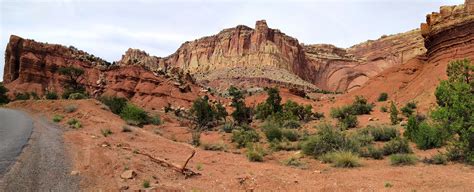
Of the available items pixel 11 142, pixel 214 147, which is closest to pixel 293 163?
pixel 214 147

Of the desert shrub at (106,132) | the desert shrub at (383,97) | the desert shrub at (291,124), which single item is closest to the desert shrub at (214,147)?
the desert shrub at (106,132)

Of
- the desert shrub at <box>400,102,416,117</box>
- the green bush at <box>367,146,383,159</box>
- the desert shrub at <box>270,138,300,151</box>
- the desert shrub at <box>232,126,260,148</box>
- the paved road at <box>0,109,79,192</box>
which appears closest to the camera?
the paved road at <box>0,109,79,192</box>

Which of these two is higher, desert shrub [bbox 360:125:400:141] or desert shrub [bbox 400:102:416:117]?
desert shrub [bbox 400:102:416:117]

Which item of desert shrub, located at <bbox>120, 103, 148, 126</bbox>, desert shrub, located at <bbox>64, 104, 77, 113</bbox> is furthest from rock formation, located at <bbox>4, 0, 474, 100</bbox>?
desert shrub, located at <bbox>64, 104, 77, 113</bbox>

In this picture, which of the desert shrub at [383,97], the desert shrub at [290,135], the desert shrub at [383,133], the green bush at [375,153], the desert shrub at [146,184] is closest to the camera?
the desert shrub at [146,184]

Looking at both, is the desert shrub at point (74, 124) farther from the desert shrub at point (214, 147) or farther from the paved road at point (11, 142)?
the desert shrub at point (214, 147)

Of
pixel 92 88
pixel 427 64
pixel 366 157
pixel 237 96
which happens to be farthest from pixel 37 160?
pixel 92 88

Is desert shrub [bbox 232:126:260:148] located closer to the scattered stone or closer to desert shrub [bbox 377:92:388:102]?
the scattered stone

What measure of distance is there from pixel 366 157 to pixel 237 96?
21.1 meters

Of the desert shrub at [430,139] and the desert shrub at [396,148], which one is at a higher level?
the desert shrub at [430,139]

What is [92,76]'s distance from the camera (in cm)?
4966

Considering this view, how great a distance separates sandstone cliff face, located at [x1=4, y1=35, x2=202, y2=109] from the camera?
43.9 m

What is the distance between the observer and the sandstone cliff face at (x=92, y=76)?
1730 inches

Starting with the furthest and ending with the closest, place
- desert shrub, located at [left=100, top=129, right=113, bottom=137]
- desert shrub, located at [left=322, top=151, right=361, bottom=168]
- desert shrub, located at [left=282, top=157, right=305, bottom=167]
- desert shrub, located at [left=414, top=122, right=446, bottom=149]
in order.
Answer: desert shrub, located at [left=100, top=129, right=113, bottom=137] < desert shrub, located at [left=414, top=122, right=446, bottom=149] < desert shrub, located at [left=282, top=157, right=305, bottom=167] < desert shrub, located at [left=322, top=151, right=361, bottom=168]
